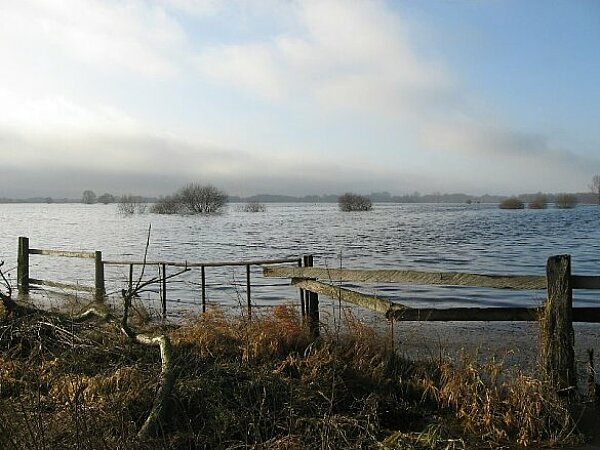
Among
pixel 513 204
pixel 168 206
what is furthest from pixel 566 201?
pixel 168 206

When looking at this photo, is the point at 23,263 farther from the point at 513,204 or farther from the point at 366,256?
the point at 513,204

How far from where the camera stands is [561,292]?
255 inches

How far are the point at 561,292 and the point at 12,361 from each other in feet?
21.3

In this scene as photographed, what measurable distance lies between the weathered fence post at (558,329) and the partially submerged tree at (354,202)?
97444 millimetres

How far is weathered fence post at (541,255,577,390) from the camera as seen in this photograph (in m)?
6.41

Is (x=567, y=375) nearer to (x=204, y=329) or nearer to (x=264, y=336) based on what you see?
(x=264, y=336)

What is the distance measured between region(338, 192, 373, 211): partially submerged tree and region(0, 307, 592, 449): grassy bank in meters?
96.5

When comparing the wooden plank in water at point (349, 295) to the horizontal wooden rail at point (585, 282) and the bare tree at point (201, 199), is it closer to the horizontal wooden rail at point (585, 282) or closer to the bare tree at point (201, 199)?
the horizontal wooden rail at point (585, 282)

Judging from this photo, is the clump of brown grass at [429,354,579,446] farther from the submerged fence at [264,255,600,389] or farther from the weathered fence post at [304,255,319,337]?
the weathered fence post at [304,255,319,337]

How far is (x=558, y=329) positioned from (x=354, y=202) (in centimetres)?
9782

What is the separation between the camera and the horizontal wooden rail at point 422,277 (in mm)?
6598

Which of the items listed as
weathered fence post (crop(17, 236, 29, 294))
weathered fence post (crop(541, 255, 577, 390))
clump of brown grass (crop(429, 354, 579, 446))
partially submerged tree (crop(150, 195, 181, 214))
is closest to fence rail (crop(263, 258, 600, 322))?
weathered fence post (crop(541, 255, 577, 390))

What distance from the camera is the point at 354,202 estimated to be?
104 meters

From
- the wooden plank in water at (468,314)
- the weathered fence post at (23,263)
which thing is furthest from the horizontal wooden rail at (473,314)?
the weathered fence post at (23,263)
